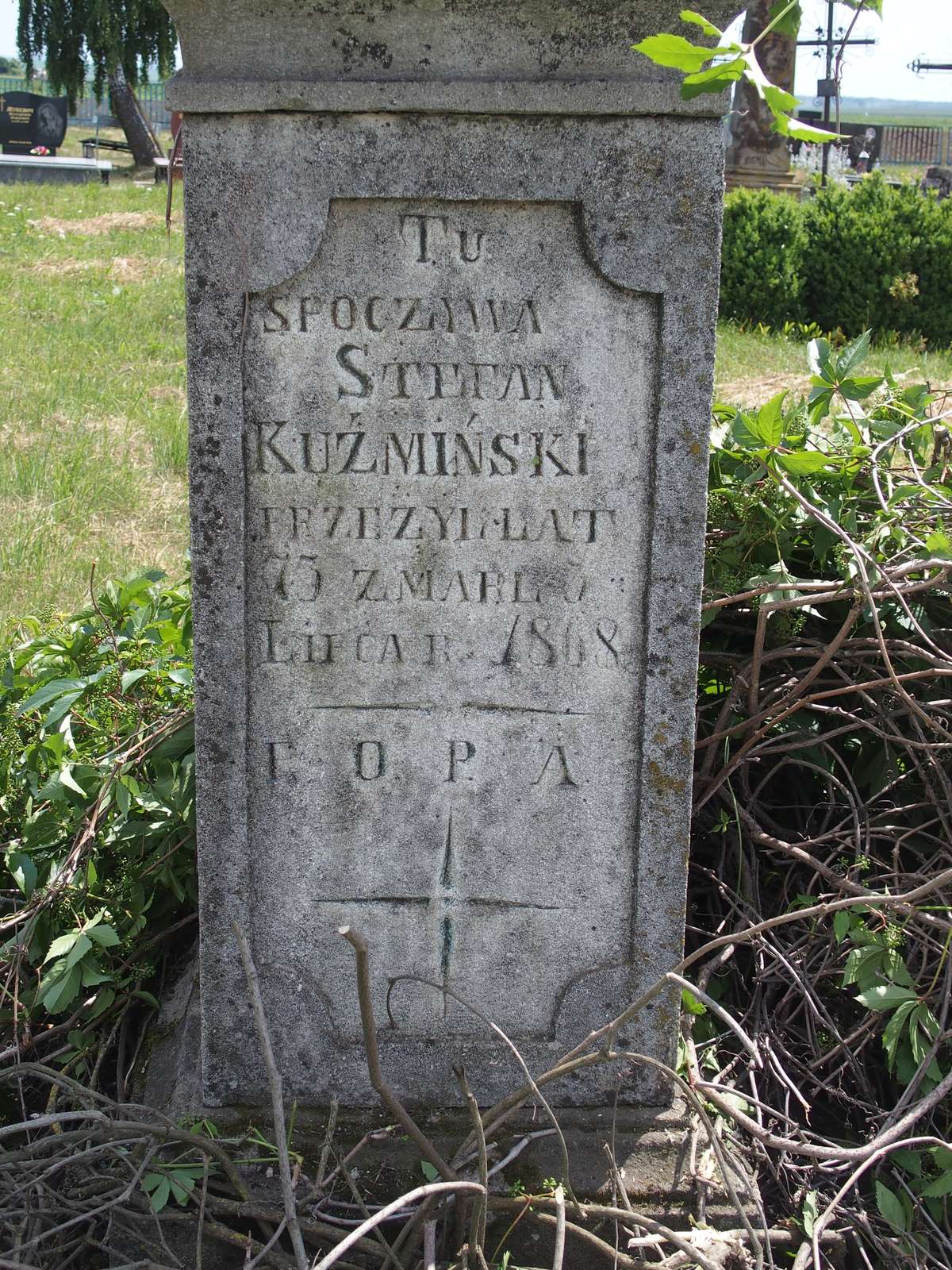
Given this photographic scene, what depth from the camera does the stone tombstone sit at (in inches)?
74.5

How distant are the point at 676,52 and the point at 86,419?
5854 mm

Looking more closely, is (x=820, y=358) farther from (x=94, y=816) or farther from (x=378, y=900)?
(x=94, y=816)

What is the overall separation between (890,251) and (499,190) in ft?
30.3

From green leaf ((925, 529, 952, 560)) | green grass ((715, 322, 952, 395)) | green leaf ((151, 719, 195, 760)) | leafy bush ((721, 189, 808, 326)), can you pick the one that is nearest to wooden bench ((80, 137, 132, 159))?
leafy bush ((721, 189, 808, 326))

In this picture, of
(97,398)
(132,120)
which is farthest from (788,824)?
(132,120)

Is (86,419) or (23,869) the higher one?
(86,419)

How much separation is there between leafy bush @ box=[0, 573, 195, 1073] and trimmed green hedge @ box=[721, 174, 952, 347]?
26.0 ft

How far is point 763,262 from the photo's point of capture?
10.1 m

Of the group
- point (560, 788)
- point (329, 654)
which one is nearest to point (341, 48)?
point (329, 654)

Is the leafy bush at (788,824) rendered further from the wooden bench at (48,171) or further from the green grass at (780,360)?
the wooden bench at (48,171)

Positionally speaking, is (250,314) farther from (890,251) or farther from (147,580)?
(890,251)

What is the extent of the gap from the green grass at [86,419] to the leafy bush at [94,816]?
4.03ft

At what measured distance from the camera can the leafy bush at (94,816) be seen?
8.50 feet

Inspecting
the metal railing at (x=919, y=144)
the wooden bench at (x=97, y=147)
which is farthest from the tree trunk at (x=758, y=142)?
the metal railing at (x=919, y=144)
